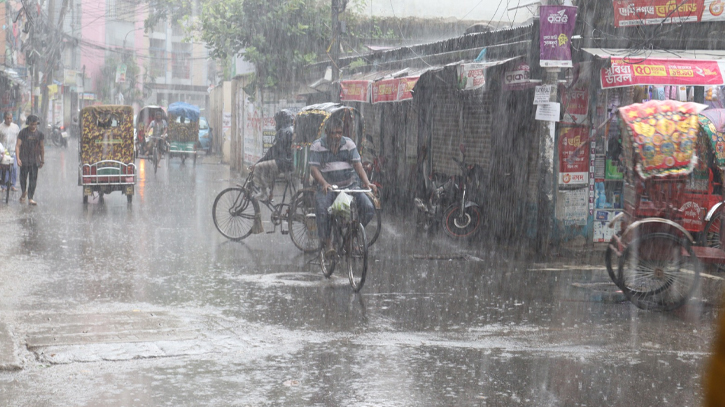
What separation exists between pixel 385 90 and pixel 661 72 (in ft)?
17.8

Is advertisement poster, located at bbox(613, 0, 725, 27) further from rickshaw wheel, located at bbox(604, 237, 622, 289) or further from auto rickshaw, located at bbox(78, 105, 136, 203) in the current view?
auto rickshaw, located at bbox(78, 105, 136, 203)

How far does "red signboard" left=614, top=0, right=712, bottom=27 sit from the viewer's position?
11141mm

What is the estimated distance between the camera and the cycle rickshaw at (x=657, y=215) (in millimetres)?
7648

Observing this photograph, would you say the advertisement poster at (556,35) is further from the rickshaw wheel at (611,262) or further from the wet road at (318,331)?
the rickshaw wheel at (611,262)

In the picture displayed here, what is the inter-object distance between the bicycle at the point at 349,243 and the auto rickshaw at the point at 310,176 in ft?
2.45

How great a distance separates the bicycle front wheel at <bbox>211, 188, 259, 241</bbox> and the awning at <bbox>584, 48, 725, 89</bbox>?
17.1 ft

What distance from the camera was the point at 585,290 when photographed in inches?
348

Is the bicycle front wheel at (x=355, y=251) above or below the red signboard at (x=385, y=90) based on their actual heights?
below

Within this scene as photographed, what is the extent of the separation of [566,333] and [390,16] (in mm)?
19204

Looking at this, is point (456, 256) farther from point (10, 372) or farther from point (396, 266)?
point (10, 372)

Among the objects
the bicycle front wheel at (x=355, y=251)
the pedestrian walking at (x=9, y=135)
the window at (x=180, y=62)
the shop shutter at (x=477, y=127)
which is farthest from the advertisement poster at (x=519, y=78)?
the window at (x=180, y=62)

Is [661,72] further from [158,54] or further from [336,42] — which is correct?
[158,54]

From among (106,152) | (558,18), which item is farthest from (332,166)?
(106,152)

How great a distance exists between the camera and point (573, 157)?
11.4 metres
